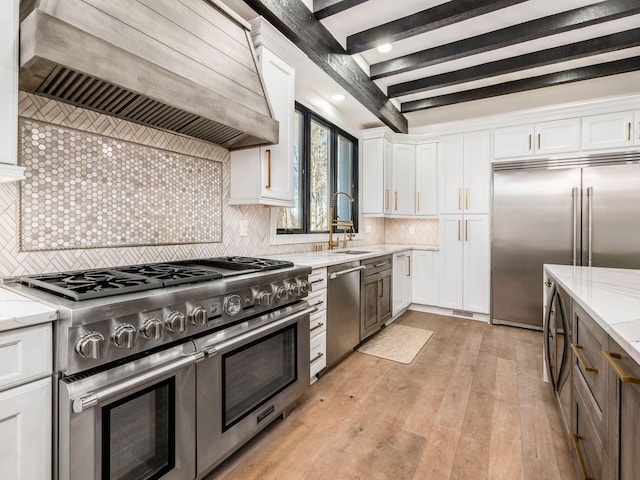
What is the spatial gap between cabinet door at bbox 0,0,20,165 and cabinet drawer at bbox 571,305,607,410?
6.98 ft

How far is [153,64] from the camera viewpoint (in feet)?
4.60

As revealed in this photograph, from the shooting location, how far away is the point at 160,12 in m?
1.57

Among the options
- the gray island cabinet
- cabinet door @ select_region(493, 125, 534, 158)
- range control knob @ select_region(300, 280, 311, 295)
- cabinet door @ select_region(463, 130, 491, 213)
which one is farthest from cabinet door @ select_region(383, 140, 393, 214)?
the gray island cabinet

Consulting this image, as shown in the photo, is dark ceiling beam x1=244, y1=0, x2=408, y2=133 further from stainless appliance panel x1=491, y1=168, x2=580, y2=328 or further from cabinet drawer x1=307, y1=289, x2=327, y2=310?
cabinet drawer x1=307, y1=289, x2=327, y2=310

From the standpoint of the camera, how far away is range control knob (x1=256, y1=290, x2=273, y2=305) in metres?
1.71

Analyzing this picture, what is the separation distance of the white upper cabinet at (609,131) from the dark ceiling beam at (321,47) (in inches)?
87.0

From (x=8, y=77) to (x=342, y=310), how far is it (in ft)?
7.86

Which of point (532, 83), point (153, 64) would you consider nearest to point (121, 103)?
point (153, 64)

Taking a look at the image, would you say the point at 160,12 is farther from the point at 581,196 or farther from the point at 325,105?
the point at 581,196

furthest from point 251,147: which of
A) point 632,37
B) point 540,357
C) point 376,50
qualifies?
point 632,37

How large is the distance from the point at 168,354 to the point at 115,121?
4.21ft

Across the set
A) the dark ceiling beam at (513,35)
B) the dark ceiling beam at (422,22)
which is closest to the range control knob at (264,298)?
the dark ceiling beam at (422,22)

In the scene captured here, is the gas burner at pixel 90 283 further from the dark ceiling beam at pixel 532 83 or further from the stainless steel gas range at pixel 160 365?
the dark ceiling beam at pixel 532 83

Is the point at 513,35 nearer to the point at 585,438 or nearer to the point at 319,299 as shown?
the point at 319,299
